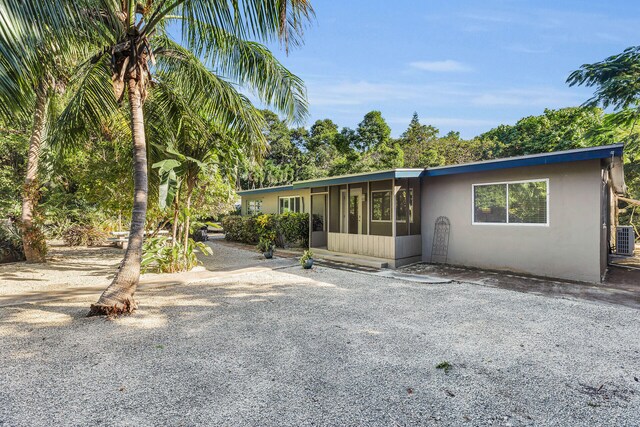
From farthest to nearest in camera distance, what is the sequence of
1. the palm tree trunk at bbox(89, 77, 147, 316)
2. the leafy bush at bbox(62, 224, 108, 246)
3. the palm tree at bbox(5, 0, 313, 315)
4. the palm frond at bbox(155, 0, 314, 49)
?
the leafy bush at bbox(62, 224, 108, 246)
the palm tree trunk at bbox(89, 77, 147, 316)
the palm tree at bbox(5, 0, 313, 315)
the palm frond at bbox(155, 0, 314, 49)

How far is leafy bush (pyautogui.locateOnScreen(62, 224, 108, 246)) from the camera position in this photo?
42.9 ft

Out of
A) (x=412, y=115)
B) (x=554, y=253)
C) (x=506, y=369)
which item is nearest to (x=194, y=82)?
(x=506, y=369)

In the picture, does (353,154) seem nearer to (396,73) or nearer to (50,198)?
(396,73)

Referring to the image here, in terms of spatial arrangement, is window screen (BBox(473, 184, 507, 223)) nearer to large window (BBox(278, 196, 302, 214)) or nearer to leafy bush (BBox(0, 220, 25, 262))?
large window (BBox(278, 196, 302, 214))

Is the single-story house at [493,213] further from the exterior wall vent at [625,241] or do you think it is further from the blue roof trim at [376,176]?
the exterior wall vent at [625,241]

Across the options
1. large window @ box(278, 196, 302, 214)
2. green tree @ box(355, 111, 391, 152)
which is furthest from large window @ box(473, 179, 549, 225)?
green tree @ box(355, 111, 391, 152)

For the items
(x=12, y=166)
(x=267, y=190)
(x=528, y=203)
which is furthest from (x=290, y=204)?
(x=12, y=166)

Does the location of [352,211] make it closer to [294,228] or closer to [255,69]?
[294,228]

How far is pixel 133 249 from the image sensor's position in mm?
5094

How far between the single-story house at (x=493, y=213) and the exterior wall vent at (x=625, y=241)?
1458mm

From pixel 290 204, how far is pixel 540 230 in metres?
9.93

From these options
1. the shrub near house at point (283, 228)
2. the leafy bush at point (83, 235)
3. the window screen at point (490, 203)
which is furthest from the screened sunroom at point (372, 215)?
the leafy bush at point (83, 235)

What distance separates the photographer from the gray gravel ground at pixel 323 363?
2490 mm

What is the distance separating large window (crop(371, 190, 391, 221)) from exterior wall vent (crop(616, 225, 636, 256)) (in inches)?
304
